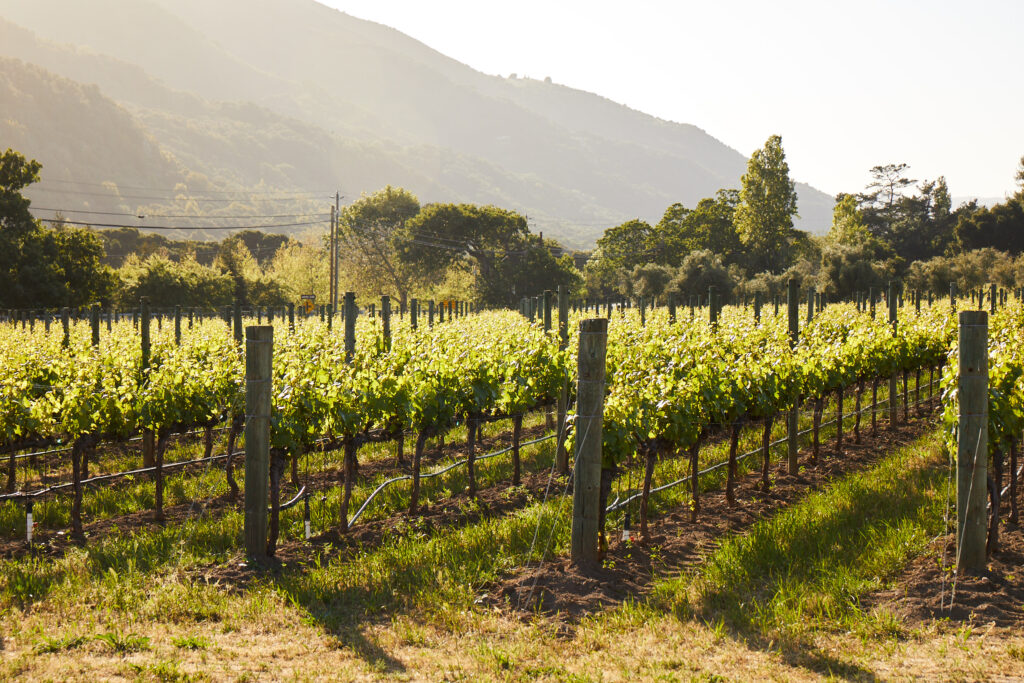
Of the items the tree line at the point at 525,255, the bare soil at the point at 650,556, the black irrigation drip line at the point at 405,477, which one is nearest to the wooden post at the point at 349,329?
the black irrigation drip line at the point at 405,477

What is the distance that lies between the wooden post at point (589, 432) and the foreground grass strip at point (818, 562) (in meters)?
0.68

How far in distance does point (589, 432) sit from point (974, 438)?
9.00 ft

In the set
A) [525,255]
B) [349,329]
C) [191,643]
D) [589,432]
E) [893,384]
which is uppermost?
[525,255]

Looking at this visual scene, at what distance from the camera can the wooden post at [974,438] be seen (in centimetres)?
546

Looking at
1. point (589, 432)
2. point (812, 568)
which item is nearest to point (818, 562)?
point (812, 568)

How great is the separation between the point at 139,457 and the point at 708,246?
55.1m

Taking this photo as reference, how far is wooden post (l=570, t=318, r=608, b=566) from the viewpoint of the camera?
583cm

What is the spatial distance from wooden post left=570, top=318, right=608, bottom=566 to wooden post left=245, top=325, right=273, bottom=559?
2566mm

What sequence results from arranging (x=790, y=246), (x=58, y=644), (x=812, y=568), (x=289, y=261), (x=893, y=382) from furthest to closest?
(x=289, y=261) < (x=790, y=246) < (x=893, y=382) < (x=812, y=568) < (x=58, y=644)

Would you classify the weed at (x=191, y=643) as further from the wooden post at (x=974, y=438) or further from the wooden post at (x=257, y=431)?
the wooden post at (x=974, y=438)

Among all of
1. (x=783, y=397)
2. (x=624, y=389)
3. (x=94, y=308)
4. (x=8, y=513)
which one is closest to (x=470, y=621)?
(x=624, y=389)

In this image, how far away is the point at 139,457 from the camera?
1144 centimetres

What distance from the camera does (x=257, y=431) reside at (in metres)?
6.34

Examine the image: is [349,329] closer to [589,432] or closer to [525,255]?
[589,432]
